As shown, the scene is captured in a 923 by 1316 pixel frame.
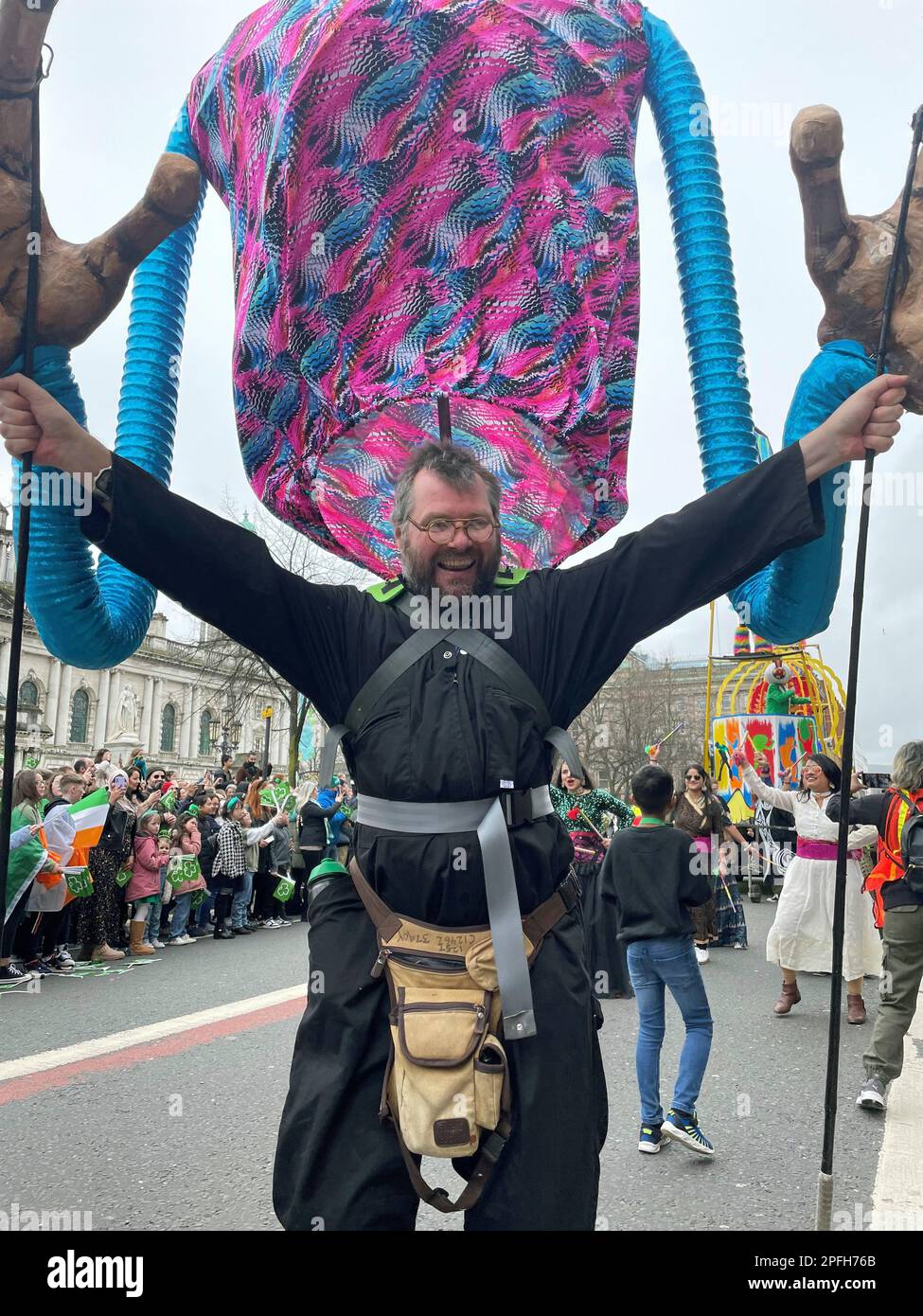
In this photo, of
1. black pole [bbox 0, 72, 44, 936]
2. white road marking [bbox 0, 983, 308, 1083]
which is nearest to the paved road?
white road marking [bbox 0, 983, 308, 1083]

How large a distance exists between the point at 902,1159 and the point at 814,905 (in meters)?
3.43

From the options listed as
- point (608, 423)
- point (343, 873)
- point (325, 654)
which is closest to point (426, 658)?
point (325, 654)

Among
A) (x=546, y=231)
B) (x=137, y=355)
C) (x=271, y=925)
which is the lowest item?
(x=271, y=925)

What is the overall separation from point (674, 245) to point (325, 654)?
1430 mm

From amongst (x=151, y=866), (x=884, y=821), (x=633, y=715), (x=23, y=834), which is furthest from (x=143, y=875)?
(x=633, y=715)

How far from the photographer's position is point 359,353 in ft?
8.54

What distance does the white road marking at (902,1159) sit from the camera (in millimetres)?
3975

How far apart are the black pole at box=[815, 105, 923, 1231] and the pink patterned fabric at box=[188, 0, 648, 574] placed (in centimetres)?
64

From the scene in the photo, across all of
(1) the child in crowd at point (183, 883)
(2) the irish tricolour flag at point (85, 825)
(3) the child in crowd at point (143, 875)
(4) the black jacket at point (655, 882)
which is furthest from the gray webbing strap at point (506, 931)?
(1) the child in crowd at point (183, 883)

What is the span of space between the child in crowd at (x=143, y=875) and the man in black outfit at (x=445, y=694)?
9.17 meters

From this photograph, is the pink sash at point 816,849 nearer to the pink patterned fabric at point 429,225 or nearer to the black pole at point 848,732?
the black pole at point 848,732

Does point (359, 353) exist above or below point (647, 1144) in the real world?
above

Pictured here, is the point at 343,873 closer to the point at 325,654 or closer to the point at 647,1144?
the point at 325,654

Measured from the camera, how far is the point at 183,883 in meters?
11.8
